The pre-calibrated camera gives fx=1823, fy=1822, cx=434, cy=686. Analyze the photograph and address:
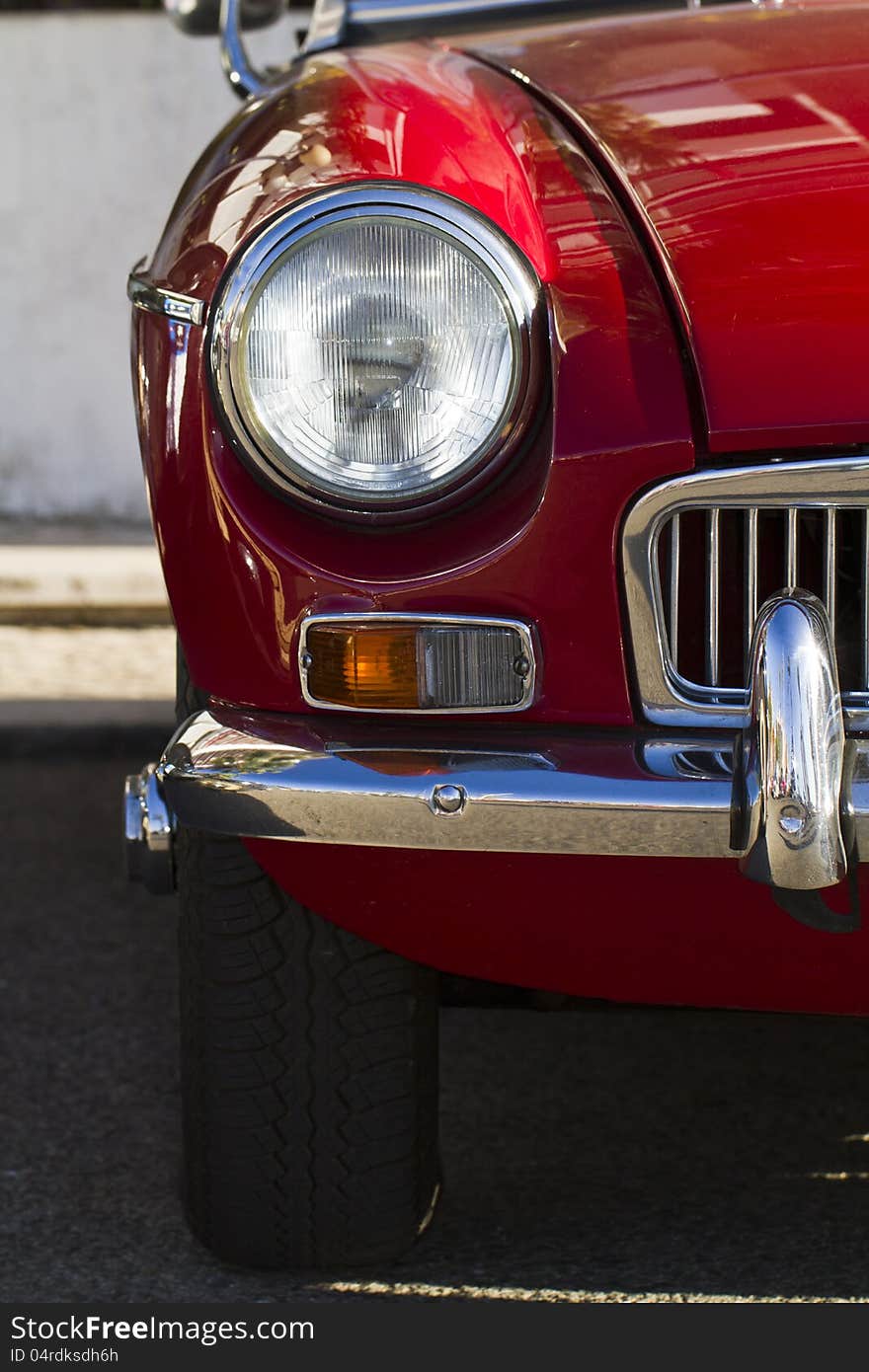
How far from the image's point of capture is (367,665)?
1.73 metres

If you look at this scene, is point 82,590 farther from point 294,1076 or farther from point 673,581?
point 673,581

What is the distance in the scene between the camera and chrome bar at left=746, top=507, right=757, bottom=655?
5.52 ft

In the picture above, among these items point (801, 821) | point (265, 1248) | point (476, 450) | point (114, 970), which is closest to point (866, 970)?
point (801, 821)

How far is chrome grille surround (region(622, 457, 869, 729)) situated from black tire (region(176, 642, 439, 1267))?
444 millimetres

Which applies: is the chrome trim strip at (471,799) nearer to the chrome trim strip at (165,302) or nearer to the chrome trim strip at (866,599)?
the chrome trim strip at (866,599)

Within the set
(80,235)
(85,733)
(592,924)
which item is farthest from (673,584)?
(80,235)

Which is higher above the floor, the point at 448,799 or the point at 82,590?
the point at 448,799

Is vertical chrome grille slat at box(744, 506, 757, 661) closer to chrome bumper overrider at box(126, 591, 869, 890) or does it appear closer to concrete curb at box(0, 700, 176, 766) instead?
chrome bumper overrider at box(126, 591, 869, 890)

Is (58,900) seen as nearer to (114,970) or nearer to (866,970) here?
(114,970)

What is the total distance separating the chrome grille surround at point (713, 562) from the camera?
1.64 metres

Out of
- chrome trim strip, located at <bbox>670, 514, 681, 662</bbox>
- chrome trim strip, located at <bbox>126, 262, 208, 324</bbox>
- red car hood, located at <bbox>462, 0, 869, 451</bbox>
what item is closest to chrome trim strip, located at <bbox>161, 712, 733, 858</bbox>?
chrome trim strip, located at <bbox>670, 514, 681, 662</bbox>

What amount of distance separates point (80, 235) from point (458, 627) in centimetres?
601

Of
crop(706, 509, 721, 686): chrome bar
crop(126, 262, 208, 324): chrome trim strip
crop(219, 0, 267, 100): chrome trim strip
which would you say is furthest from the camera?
crop(219, 0, 267, 100): chrome trim strip

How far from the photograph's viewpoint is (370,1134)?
198 centimetres
